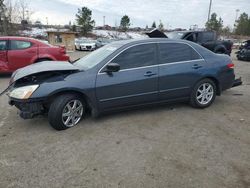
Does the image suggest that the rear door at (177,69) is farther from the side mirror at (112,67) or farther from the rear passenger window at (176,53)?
the side mirror at (112,67)

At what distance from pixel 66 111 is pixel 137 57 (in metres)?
1.67

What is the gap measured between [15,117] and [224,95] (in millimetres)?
5134

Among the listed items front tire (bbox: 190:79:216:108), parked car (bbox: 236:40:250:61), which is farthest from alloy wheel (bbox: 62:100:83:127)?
parked car (bbox: 236:40:250:61)

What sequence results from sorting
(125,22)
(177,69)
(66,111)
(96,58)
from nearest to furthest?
(66,111), (96,58), (177,69), (125,22)

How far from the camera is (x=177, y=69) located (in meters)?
4.93

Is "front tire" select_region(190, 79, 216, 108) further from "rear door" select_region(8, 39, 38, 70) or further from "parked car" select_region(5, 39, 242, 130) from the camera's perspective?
"rear door" select_region(8, 39, 38, 70)

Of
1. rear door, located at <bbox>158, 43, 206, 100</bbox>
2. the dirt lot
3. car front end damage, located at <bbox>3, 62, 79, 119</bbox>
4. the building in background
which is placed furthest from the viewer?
the building in background

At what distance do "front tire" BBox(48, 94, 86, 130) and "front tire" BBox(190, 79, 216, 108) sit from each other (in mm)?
2385

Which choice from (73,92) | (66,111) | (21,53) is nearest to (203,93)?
(73,92)

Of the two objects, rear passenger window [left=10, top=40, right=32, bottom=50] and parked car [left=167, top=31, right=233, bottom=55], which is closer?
rear passenger window [left=10, top=40, right=32, bottom=50]

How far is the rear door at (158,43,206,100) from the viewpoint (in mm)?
4844

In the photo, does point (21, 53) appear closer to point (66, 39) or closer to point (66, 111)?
point (66, 111)

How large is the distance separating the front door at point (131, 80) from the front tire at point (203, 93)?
0.96 meters

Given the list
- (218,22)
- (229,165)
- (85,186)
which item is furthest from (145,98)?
(218,22)
